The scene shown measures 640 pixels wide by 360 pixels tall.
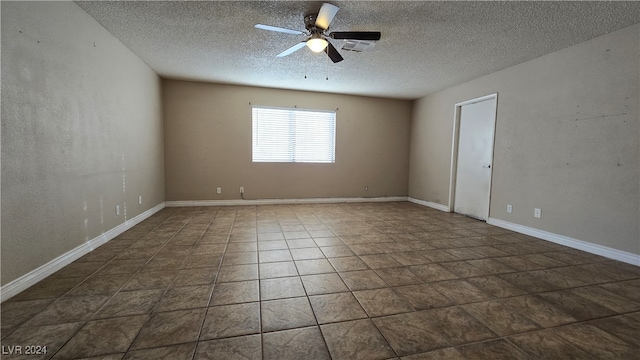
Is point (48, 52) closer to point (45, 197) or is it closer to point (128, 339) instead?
point (45, 197)

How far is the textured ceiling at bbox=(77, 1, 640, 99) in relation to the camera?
2439mm

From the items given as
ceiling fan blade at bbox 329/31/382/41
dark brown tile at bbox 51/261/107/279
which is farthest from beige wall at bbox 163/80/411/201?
ceiling fan blade at bbox 329/31/382/41

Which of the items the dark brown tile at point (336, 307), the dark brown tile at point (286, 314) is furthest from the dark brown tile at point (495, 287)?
the dark brown tile at point (286, 314)

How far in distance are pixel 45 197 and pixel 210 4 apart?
2.23 meters

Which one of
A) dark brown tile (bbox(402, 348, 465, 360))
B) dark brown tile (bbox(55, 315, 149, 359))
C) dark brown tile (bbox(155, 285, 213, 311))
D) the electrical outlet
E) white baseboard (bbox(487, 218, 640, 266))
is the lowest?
dark brown tile (bbox(55, 315, 149, 359))

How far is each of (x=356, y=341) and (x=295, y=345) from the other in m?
0.34

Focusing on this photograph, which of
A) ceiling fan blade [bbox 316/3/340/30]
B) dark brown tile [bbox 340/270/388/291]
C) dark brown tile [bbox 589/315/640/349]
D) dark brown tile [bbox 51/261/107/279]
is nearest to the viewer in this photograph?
dark brown tile [bbox 589/315/640/349]

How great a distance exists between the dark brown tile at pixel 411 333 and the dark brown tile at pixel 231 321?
2.56 feet

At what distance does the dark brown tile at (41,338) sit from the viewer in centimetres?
131

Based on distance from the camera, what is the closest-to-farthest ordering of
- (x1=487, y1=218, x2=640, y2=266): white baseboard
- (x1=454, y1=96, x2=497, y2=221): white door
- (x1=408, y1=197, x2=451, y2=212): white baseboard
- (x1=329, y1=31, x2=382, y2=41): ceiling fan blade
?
(x1=329, y1=31, x2=382, y2=41): ceiling fan blade, (x1=487, y1=218, x2=640, y2=266): white baseboard, (x1=454, y1=96, x2=497, y2=221): white door, (x1=408, y1=197, x2=451, y2=212): white baseboard

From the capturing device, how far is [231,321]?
1.60m

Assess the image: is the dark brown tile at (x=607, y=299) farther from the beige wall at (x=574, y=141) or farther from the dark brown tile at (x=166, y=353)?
the dark brown tile at (x=166, y=353)

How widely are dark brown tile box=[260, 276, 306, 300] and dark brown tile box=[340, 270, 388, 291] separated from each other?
0.40 meters

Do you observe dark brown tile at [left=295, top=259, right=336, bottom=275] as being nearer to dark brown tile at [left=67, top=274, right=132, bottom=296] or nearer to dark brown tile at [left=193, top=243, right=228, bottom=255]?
dark brown tile at [left=193, top=243, right=228, bottom=255]
